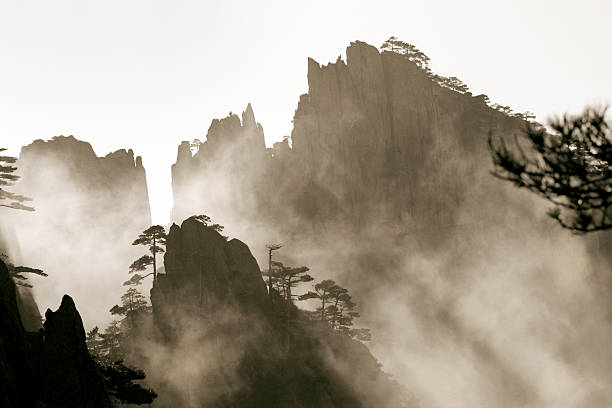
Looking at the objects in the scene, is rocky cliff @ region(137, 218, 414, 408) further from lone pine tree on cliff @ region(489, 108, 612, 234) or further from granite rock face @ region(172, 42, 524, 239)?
granite rock face @ region(172, 42, 524, 239)

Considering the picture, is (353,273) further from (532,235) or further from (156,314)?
(156,314)

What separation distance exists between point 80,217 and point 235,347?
63.1 meters

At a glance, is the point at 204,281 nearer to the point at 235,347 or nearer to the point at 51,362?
the point at 235,347

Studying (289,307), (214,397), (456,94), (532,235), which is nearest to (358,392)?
(289,307)

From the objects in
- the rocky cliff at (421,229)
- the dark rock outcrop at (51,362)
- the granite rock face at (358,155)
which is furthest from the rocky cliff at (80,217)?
the dark rock outcrop at (51,362)

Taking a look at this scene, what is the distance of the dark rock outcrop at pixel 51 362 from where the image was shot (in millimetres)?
23000

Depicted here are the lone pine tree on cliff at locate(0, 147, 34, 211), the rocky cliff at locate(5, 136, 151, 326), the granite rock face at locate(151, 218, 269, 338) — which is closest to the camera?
the lone pine tree on cliff at locate(0, 147, 34, 211)

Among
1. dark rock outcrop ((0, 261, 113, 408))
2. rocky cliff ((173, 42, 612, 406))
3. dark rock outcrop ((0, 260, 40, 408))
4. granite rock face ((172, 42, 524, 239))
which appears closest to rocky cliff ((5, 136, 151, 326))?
rocky cliff ((173, 42, 612, 406))

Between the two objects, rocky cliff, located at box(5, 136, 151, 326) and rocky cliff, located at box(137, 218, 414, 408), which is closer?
rocky cliff, located at box(137, 218, 414, 408)

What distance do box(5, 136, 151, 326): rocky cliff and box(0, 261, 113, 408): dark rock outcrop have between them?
6083 cm

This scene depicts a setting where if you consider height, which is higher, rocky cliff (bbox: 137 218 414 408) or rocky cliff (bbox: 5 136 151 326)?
rocky cliff (bbox: 5 136 151 326)

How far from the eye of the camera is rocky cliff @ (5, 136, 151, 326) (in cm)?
8769

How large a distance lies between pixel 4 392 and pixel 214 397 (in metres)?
22.3

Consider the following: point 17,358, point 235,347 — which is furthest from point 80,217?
point 17,358
